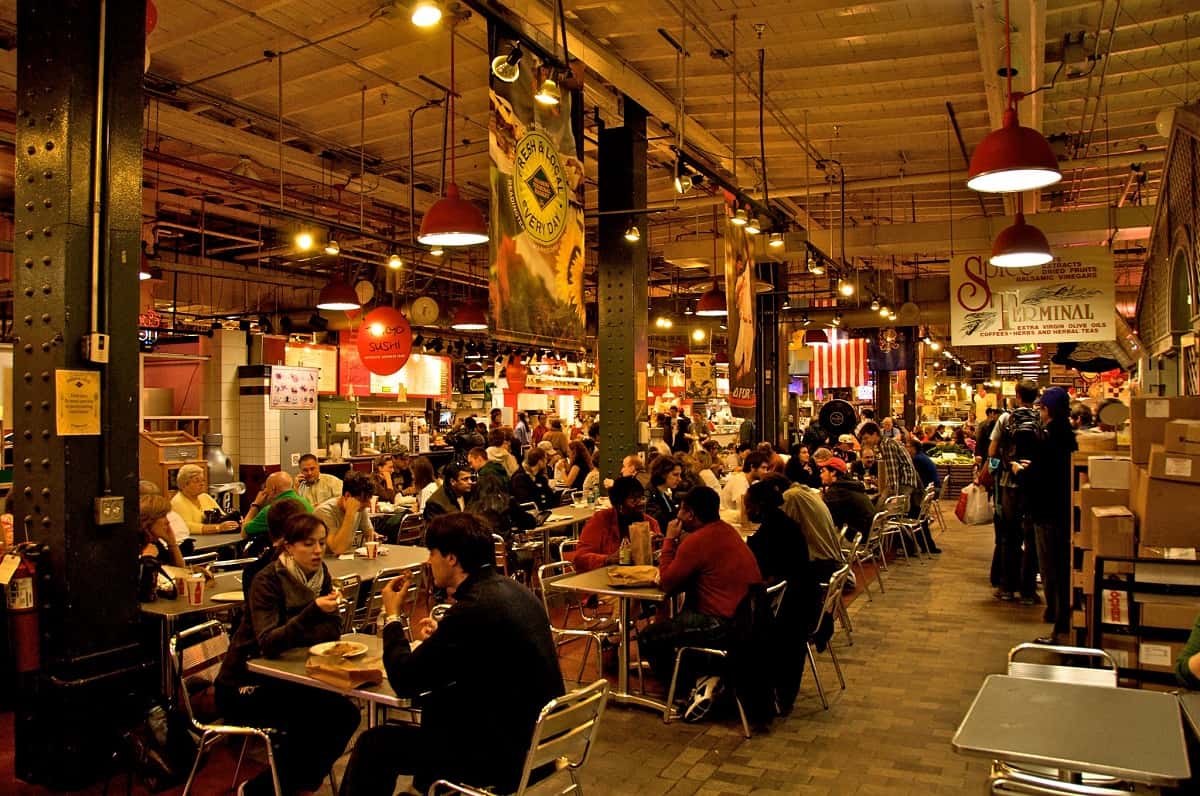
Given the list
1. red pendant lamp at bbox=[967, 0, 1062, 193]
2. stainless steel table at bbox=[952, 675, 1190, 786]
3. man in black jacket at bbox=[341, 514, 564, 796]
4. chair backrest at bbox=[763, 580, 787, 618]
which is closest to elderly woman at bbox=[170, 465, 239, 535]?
chair backrest at bbox=[763, 580, 787, 618]

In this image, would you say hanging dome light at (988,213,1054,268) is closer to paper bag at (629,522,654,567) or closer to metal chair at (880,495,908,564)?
paper bag at (629,522,654,567)

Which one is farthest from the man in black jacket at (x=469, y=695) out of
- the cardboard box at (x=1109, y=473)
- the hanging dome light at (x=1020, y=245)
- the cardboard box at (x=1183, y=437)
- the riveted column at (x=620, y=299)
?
the riveted column at (x=620, y=299)

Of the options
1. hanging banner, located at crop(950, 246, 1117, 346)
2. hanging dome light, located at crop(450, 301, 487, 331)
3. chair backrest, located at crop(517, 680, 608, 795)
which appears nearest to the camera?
chair backrest, located at crop(517, 680, 608, 795)

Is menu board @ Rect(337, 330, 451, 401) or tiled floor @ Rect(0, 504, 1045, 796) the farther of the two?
menu board @ Rect(337, 330, 451, 401)

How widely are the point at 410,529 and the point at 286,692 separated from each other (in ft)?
15.4

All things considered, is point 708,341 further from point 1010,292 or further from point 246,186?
point 246,186

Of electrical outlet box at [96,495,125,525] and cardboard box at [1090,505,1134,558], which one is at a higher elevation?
electrical outlet box at [96,495,125,525]

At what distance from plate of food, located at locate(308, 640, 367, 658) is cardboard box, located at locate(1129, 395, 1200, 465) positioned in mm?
4391

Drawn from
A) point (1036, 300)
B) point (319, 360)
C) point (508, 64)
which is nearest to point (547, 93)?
point (508, 64)

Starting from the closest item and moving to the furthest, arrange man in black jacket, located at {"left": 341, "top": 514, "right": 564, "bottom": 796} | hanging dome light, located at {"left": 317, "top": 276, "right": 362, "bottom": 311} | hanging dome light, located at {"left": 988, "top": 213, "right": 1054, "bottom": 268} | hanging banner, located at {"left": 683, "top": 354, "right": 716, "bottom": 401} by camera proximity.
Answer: man in black jacket, located at {"left": 341, "top": 514, "right": 564, "bottom": 796}, hanging dome light, located at {"left": 988, "top": 213, "right": 1054, "bottom": 268}, hanging dome light, located at {"left": 317, "top": 276, "right": 362, "bottom": 311}, hanging banner, located at {"left": 683, "top": 354, "right": 716, "bottom": 401}

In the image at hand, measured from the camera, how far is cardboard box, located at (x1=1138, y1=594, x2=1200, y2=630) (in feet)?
15.1

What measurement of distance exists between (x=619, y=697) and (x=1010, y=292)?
326 inches

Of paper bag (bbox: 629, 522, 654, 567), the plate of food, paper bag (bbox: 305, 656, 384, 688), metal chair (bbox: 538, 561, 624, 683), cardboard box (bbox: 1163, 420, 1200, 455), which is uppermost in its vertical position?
cardboard box (bbox: 1163, 420, 1200, 455)

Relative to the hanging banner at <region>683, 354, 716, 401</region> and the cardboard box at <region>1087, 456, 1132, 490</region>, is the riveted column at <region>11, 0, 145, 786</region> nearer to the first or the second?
the cardboard box at <region>1087, 456, 1132, 490</region>
